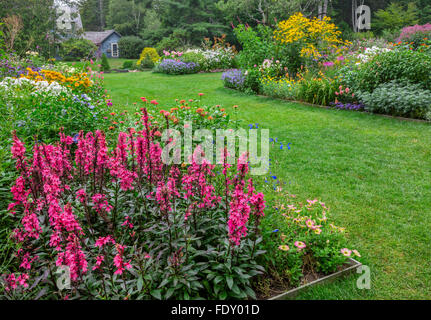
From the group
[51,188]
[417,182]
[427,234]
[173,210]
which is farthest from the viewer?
[417,182]

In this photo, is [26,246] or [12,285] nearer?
[12,285]

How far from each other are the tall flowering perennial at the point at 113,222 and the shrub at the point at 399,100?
5643 millimetres

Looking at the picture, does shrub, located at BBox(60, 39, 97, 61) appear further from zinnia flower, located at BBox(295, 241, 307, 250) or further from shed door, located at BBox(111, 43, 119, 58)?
zinnia flower, located at BBox(295, 241, 307, 250)

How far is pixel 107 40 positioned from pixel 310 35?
33.4m

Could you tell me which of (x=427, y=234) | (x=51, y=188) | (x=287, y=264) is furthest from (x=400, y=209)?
(x=51, y=188)

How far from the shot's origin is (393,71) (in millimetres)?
7520

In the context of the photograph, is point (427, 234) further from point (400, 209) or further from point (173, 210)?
point (173, 210)

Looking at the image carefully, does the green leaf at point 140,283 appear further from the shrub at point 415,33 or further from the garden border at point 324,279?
the shrub at point 415,33

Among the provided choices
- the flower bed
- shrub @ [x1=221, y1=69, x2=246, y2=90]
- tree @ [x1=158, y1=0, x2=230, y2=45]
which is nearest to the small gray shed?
tree @ [x1=158, y1=0, x2=230, y2=45]

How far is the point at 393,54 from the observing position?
7.72 meters

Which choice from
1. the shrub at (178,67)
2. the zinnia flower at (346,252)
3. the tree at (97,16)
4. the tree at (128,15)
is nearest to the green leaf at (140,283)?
the zinnia flower at (346,252)

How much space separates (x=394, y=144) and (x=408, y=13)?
2850cm

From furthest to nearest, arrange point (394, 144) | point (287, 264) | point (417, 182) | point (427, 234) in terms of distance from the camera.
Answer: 1. point (394, 144)
2. point (417, 182)
3. point (427, 234)
4. point (287, 264)

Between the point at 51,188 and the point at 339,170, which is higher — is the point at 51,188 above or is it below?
above
